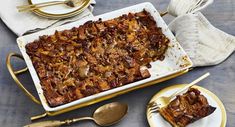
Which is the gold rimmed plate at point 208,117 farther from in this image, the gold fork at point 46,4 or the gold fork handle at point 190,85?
the gold fork at point 46,4

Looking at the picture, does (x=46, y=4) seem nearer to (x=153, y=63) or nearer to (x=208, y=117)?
(x=153, y=63)

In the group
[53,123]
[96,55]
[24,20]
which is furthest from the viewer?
[24,20]

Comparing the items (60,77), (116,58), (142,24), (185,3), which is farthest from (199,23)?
(60,77)

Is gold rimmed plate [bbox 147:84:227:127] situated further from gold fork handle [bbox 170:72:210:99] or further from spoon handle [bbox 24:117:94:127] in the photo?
spoon handle [bbox 24:117:94:127]

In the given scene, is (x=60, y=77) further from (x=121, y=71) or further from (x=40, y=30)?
(x=40, y=30)

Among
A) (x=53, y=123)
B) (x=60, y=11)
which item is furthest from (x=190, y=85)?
(x=60, y=11)

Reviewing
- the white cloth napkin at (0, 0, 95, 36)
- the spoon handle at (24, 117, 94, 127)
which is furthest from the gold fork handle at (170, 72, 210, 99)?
the white cloth napkin at (0, 0, 95, 36)
